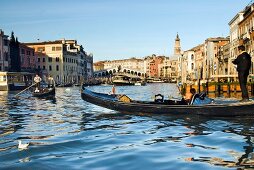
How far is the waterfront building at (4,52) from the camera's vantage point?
4875cm

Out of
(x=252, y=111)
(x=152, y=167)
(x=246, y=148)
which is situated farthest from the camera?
(x=252, y=111)

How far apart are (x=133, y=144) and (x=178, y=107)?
4149 millimetres

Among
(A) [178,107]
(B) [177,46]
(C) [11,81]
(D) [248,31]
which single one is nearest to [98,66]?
(B) [177,46]

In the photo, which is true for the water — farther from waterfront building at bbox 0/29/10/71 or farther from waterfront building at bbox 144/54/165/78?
waterfront building at bbox 144/54/165/78

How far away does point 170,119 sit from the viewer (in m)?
10.6

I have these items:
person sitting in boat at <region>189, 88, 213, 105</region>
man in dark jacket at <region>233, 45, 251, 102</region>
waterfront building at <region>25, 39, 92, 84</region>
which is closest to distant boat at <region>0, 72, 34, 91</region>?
waterfront building at <region>25, 39, 92, 84</region>

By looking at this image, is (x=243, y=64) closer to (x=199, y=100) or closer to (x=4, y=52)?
(x=199, y=100)

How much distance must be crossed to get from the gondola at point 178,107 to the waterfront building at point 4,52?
38946 mm

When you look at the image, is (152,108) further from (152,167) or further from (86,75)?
(86,75)

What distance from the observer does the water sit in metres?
5.32

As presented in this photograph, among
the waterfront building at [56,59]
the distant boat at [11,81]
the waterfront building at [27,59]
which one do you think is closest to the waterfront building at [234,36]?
the distant boat at [11,81]

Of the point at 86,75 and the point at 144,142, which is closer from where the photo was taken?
the point at 144,142

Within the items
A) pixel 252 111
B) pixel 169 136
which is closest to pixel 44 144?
pixel 169 136

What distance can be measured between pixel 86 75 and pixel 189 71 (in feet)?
94.4
